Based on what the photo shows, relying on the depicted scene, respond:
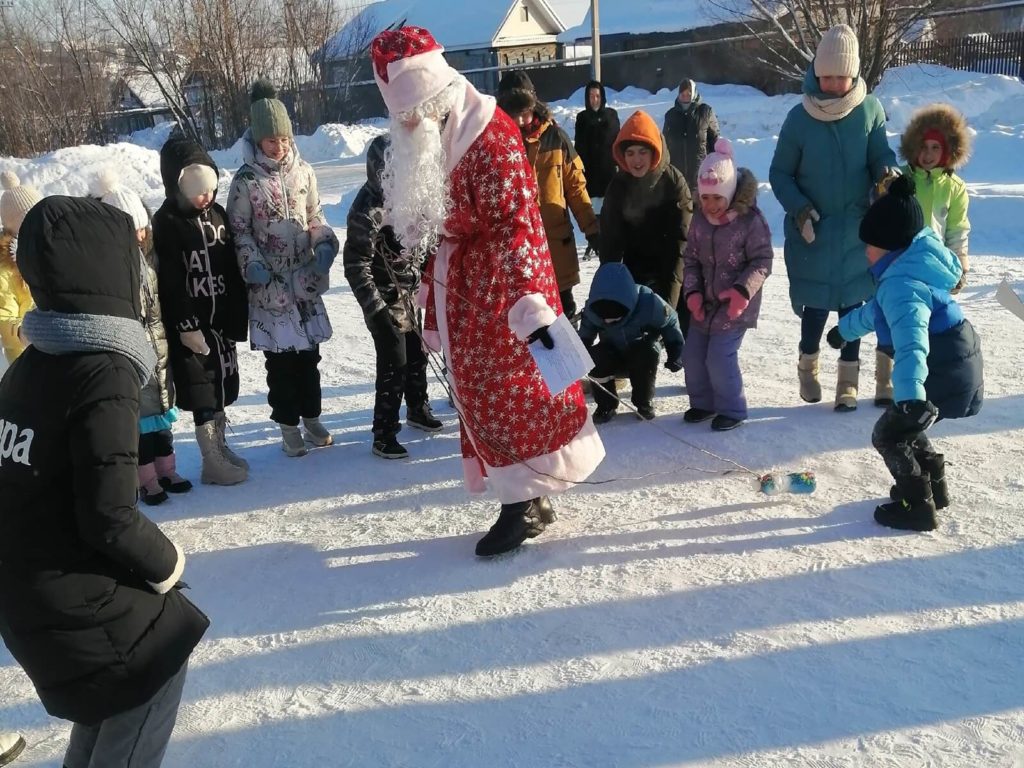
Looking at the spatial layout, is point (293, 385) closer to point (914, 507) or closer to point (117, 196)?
point (117, 196)

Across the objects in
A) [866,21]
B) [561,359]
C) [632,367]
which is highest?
[866,21]

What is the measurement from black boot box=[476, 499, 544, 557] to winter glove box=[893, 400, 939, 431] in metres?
1.38

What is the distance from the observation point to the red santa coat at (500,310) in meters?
3.09

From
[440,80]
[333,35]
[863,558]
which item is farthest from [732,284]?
[333,35]

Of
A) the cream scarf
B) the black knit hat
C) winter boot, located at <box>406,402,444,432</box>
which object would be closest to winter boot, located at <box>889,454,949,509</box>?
the black knit hat

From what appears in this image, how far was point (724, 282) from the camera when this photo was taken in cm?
439

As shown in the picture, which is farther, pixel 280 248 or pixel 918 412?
pixel 280 248

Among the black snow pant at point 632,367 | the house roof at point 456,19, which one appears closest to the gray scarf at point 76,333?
the black snow pant at point 632,367

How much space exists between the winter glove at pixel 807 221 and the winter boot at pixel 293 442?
2.74m

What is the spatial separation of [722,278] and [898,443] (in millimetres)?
1452

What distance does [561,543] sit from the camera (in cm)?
343

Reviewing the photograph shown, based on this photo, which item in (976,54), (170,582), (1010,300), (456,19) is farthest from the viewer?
(456,19)

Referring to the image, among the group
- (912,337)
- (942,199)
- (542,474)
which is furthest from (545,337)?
(942,199)

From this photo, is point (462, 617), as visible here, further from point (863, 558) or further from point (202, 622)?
point (863, 558)
